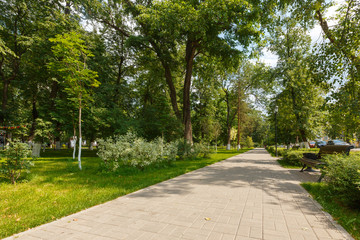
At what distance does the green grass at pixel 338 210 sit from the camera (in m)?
3.07

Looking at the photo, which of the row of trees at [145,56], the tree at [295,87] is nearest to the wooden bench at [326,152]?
the row of trees at [145,56]

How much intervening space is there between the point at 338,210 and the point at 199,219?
10.3 ft

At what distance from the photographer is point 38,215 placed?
3.33 m

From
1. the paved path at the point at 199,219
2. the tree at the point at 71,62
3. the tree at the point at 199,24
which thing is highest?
the tree at the point at 199,24

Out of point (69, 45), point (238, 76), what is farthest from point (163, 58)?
point (238, 76)

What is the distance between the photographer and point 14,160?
5.56 metres

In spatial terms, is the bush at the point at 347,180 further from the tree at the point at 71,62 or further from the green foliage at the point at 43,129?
the green foliage at the point at 43,129

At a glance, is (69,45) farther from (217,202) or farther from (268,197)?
(268,197)

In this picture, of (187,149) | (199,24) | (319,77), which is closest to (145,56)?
(199,24)

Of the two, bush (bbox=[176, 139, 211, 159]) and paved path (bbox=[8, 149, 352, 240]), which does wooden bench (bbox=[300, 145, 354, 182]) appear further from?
bush (bbox=[176, 139, 211, 159])

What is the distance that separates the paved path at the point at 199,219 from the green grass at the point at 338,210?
0.58ft

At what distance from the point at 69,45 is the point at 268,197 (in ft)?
30.4

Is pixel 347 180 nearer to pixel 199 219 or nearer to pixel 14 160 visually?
pixel 199 219

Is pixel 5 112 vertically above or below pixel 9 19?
below
